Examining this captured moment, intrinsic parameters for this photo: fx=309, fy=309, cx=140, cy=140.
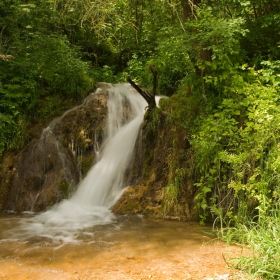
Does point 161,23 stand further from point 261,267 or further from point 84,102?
point 261,267

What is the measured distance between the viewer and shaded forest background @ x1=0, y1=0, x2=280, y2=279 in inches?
174

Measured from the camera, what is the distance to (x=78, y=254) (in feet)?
12.9

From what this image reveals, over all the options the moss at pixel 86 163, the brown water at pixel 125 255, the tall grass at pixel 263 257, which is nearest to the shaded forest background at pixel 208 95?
the tall grass at pixel 263 257

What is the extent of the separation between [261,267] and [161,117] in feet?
13.3

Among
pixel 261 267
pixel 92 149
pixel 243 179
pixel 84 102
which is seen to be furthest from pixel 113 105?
pixel 261 267

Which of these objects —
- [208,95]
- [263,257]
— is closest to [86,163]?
[208,95]

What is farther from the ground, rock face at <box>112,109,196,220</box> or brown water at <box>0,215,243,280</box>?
rock face at <box>112,109,196,220</box>

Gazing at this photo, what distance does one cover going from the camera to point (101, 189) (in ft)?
21.3

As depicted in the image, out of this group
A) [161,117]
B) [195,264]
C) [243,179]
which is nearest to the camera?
[195,264]

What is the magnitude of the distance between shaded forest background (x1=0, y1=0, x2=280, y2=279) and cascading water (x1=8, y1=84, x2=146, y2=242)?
1.02 metres

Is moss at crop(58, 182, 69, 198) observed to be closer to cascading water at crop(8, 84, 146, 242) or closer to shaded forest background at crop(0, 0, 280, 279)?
cascading water at crop(8, 84, 146, 242)

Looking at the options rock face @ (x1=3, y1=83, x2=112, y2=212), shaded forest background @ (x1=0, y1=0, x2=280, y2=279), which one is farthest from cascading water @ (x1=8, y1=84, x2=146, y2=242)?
shaded forest background @ (x1=0, y1=0, x2=280, y2=279)

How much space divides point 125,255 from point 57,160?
379cm

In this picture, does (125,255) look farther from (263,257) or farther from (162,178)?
(162,178)
